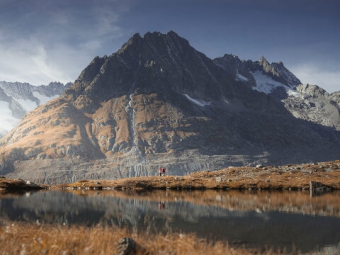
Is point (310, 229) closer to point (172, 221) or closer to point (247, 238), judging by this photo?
point (247, 238)

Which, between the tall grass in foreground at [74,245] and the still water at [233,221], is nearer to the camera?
the tall grass in foreground at [74,245]

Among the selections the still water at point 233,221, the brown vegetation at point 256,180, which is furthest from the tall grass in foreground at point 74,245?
the brown vegetation at point 256,180

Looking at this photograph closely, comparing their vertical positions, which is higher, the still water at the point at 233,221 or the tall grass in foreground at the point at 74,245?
the tall grass in foreground at the point at 74,245

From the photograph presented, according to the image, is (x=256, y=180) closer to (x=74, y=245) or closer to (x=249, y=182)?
(x=249, y=182)

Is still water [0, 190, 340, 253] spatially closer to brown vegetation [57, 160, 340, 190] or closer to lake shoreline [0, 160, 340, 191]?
lake shoreline [0, 160, 340, 191]

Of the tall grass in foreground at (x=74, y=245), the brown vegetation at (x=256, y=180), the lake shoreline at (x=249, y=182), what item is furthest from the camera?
the brown vegetation at (x=256, y=180)

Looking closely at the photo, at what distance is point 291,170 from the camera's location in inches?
2675

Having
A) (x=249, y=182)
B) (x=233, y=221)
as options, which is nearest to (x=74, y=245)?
(x=233, y=221)

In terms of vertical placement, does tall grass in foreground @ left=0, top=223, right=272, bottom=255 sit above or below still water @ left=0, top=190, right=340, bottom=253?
above

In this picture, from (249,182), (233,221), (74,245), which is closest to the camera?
(74,245)

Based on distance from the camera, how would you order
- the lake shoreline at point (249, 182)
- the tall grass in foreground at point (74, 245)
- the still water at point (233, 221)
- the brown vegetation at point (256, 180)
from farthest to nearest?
the brown vegetation at point (256, 180)
the lake shoreline at point (249, 182)
the still water at point (233, 221)
the tall grass in foreground at point (74, 245)

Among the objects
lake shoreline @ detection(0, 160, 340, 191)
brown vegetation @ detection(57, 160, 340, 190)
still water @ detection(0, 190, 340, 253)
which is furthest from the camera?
brown vegetation @ detection(57, 160, 340, 190)

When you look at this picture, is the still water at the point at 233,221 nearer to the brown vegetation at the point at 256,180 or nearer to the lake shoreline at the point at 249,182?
the lake shoreline at the point at 249,182

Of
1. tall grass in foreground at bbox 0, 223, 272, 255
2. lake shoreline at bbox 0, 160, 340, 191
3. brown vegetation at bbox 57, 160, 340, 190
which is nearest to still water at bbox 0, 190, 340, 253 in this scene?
tall grass in foreground at bbox 0, 223, 272, 255
